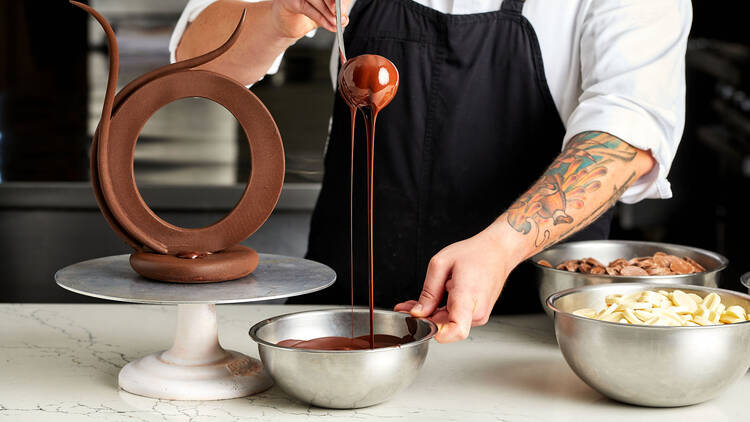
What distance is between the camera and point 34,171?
2.97 m

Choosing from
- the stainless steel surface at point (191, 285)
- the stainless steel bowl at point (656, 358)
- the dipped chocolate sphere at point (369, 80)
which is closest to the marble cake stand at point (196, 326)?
the stainless steel surface at point (191, 285)

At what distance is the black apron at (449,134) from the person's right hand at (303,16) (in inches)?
6.2

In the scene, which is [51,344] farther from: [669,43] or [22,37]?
[22,37]

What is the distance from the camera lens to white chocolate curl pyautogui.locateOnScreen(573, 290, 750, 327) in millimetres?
1216

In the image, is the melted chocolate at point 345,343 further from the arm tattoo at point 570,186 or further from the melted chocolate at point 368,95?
the arm tattoo at point 570,186

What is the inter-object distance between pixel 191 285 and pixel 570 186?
61 centimetres

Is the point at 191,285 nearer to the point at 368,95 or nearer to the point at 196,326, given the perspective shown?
the point at 196,326

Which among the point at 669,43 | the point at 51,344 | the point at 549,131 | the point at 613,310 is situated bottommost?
the point at 51,344

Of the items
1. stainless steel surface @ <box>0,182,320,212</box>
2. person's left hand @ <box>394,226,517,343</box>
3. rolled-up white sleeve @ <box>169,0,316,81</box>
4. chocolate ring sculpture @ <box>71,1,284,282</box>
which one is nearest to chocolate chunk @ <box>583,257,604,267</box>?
person's left hand @ <box>394,226,517,343</box>

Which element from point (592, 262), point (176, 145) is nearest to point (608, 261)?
point (592, 262)

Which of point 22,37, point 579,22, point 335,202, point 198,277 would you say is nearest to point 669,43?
point 579,22

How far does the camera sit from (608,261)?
1664mm

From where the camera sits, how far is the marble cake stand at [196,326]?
1205mm

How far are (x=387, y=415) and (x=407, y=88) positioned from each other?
776mm
